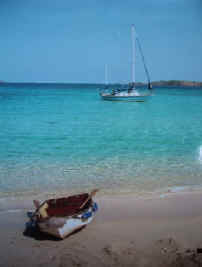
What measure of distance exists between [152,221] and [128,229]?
46cm

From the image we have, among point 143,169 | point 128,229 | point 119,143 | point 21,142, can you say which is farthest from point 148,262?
point 21,142

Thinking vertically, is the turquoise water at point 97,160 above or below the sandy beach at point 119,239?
below

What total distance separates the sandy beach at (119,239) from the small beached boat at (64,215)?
0.16 meters

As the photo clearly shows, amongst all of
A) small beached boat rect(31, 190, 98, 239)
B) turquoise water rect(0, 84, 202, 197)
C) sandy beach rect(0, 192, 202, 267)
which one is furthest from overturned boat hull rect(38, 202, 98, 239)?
turquoise water rect(0, 84, 202, 197)

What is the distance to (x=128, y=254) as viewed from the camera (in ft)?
12.4

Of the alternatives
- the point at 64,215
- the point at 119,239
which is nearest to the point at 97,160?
the point at 64,215

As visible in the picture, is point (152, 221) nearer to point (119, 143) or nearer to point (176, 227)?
point (176, 227)

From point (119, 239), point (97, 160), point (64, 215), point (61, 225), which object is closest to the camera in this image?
point (61, 225)

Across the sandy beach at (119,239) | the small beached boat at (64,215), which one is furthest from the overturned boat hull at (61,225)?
the sandy beach at (119,239)

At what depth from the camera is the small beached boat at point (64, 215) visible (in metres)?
4.02

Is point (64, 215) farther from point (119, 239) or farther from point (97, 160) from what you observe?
point (97, 160)

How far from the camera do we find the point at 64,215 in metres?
4.34

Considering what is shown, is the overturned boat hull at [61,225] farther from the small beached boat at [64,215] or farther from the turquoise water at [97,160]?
the turquoise water at [97,160]

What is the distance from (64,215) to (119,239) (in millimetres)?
823
